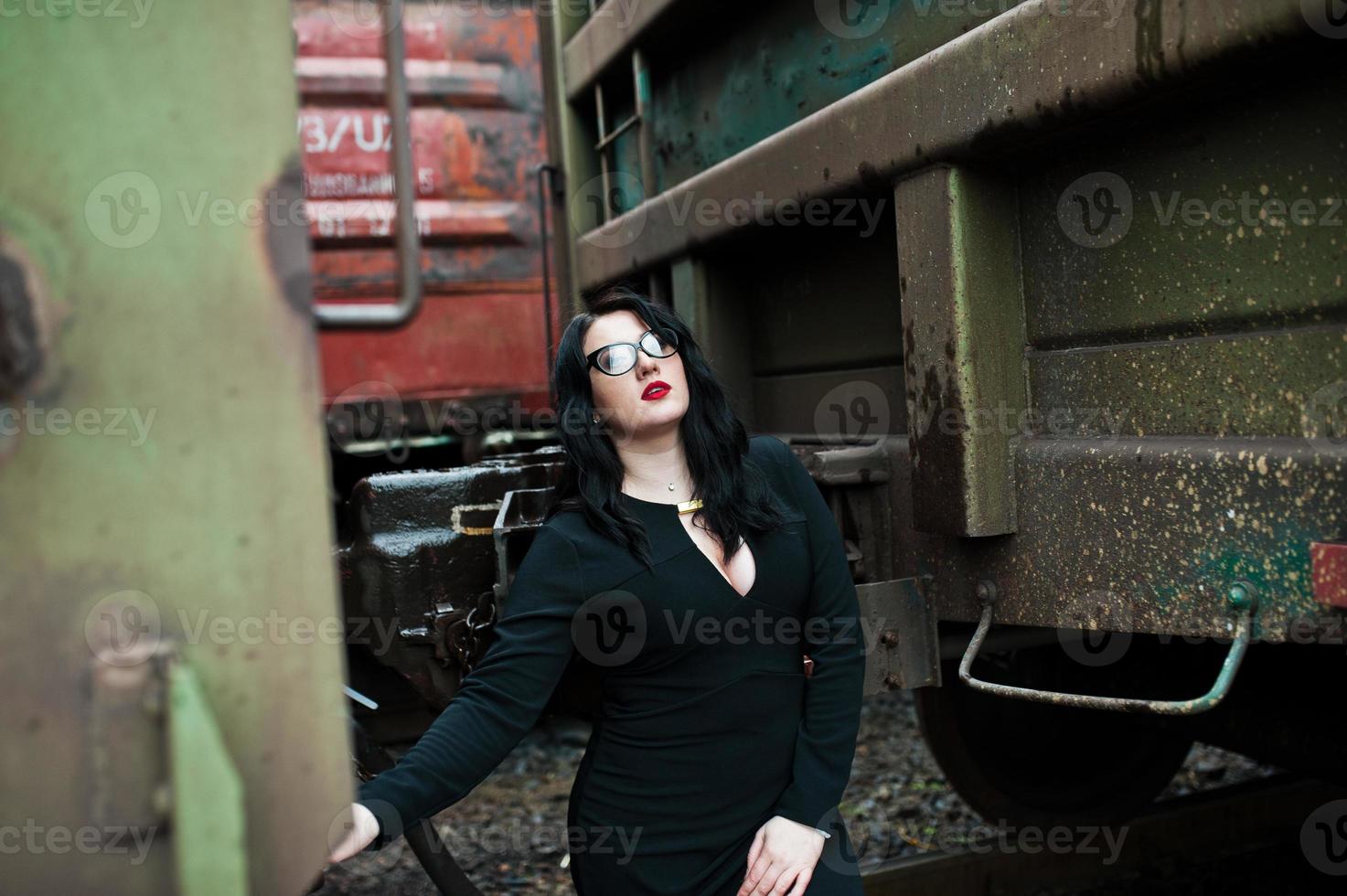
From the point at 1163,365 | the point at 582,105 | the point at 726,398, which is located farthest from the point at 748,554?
the point at 582,105

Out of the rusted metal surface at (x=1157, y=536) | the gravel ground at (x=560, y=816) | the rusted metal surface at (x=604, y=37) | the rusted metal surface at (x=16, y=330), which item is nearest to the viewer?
the rusted metal surface at (x=16, y=330)

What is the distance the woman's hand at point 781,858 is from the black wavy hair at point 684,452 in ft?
1.26

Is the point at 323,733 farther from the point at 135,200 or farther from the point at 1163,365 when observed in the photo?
the point at 1163,365

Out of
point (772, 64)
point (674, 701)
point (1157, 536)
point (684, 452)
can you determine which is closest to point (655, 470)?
point (684, 452)

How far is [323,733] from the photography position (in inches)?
36.2

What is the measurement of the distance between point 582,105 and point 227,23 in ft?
7.69

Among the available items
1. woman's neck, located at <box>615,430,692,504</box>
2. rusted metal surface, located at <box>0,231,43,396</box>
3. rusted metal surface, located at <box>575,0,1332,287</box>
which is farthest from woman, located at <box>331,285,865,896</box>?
rusted metal surface, located at <box>0,231,43,396</box>

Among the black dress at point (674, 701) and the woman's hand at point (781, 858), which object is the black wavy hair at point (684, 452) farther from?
the woman's hand at point (781, 858)

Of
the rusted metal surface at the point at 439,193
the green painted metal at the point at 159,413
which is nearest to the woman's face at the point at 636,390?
the green painted metal at the point at 159,413

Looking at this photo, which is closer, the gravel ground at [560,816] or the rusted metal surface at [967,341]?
the rusted metal surface at [967,341]

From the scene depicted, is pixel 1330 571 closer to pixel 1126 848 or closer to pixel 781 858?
pixel 781 858

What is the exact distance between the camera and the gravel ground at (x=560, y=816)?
2992 millimetres

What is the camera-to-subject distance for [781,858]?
155 cm

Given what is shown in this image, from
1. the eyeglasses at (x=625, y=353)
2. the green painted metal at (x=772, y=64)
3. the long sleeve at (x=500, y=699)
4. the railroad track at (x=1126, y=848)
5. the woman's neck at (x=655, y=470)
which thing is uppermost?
the green painted metal at (x=772, y=64)
